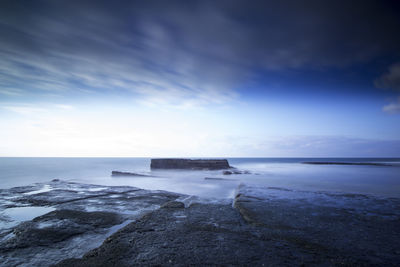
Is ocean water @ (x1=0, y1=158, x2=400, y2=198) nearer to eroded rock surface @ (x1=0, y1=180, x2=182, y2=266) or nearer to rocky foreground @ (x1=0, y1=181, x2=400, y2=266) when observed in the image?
rocky foreground @ (x1=0, y1=181, x2=400, y2=266)

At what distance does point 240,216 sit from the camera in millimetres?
6262

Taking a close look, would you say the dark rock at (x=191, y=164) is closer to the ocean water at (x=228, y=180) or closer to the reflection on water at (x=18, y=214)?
the ocean water at (x=228, y=180)

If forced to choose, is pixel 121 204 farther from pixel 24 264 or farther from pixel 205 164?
pixel 205 164

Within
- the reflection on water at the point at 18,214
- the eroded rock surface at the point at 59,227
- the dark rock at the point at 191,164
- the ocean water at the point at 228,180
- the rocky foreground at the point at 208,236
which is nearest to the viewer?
the rocky foreground at the point at 208,236

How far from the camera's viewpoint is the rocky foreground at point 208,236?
140 inches

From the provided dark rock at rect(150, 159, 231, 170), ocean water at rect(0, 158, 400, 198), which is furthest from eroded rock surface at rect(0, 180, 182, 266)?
dark rock at rect(150, 159, 231, 170)

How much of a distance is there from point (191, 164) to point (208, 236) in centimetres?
3818

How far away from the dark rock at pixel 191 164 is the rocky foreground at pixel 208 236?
110ft

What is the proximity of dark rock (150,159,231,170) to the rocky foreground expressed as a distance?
1323 inches

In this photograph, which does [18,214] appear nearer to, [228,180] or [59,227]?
[59,227]

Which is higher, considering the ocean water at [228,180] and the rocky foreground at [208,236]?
the rocky foreground at [208,236]

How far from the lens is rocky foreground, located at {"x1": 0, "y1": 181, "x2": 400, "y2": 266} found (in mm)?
3549

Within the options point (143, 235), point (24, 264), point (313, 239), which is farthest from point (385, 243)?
point (24, 264)

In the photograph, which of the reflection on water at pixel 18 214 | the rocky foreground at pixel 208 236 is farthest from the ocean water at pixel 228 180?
the reflection on water at pixel 18 214
